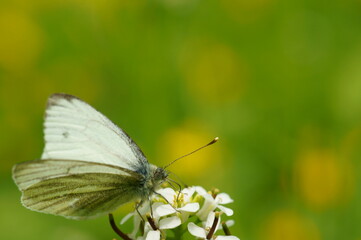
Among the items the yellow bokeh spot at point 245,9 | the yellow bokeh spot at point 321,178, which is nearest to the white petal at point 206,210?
the yellow bokeh spot at point 321,178

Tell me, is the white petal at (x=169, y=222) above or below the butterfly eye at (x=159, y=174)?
below

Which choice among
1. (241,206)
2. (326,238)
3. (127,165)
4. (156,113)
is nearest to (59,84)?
(156,113)

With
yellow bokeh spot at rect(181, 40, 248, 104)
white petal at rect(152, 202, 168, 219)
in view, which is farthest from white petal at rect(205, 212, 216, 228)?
yellow bokeh spot at rect(181, 40, 248, 104)

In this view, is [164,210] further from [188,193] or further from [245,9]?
[245,9]

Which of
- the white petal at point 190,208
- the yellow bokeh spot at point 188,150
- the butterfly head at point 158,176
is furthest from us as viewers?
the yellow bokeh spot at point 188,150

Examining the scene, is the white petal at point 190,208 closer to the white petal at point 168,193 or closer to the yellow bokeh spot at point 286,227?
the white petal at point 168,193

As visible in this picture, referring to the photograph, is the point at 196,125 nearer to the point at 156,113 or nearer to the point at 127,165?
the point at 156,113
